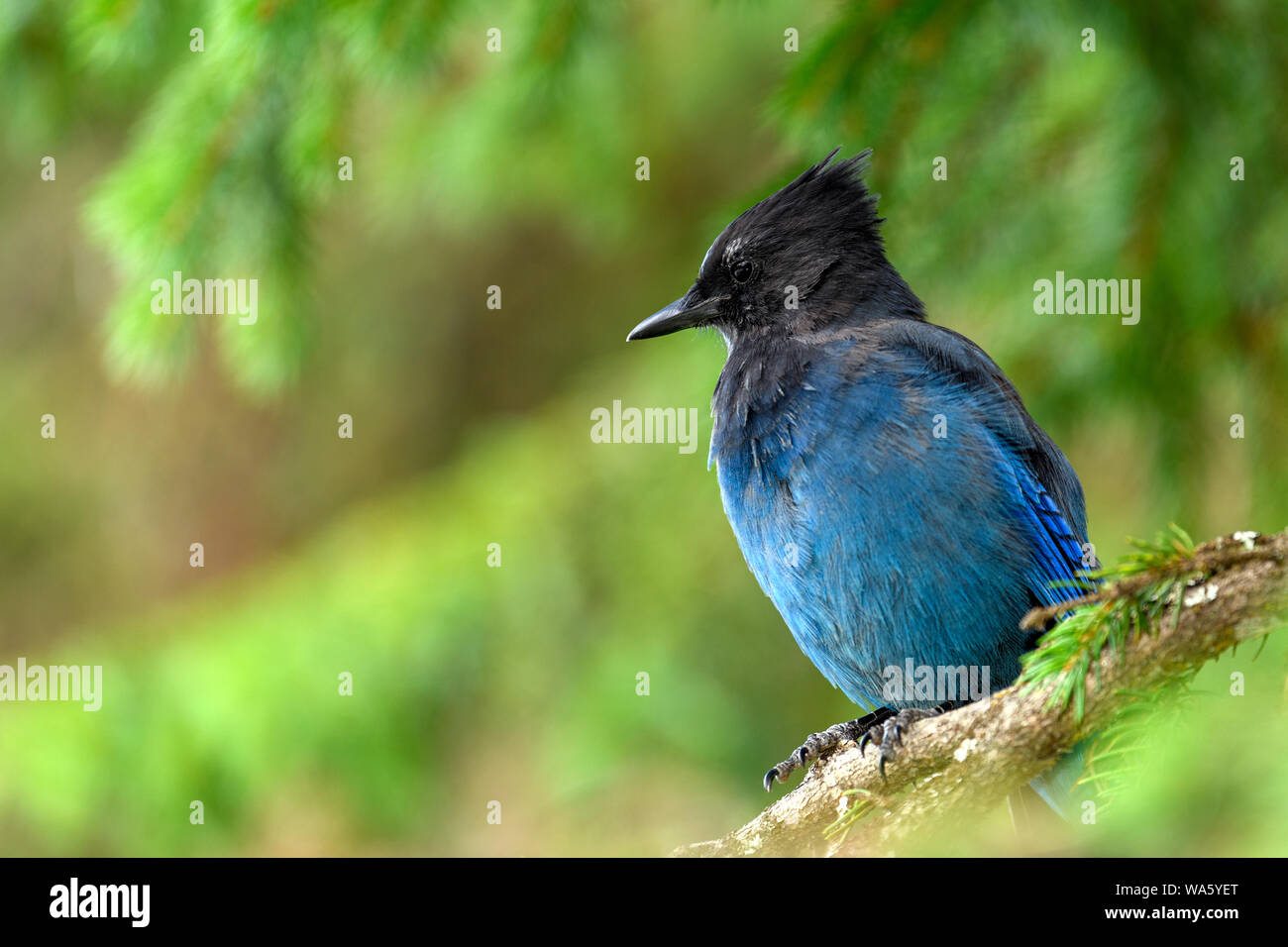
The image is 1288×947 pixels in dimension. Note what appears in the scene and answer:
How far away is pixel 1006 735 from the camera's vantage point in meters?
1.86

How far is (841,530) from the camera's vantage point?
2.60 m

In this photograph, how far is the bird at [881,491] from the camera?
260 cm

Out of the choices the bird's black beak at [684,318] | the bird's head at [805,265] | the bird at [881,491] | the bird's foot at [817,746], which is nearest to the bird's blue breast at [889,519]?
the bird at [881,491]

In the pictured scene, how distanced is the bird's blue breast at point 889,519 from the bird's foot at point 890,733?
0.86ft

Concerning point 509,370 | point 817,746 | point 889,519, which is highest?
point 509,370

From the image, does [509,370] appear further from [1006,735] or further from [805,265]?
[1006,735]

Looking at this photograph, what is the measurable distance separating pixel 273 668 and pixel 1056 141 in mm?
2701

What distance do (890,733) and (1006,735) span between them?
278 millimetres

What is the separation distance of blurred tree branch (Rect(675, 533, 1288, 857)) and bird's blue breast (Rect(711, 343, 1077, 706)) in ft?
1.09

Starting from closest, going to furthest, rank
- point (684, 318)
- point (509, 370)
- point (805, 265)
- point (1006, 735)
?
1. point (1006, 735)
2. point (805, 265)
3. point (684, 318)
4. point (509, 370)

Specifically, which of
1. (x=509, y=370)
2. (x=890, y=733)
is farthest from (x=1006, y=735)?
(x=509, y=370)
